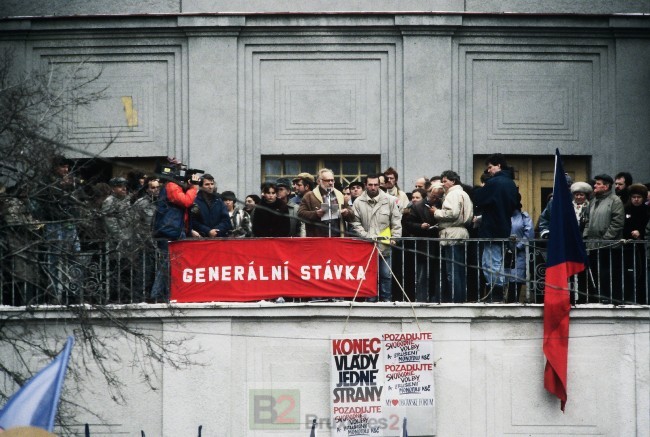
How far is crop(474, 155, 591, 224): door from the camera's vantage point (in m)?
33.0

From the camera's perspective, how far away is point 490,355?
2809 cm

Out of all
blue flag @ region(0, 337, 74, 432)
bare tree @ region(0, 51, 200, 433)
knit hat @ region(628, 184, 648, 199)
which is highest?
knit hat @ region(628, 184, 648, 199)

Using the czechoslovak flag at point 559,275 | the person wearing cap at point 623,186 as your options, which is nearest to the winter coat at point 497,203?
the czechoslovak flag at point 559,275

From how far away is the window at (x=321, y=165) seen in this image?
108 ft

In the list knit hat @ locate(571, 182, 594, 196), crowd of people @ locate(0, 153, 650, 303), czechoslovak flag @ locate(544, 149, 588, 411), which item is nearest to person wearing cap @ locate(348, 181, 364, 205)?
crowd of people @ locate(0, 153, 650, 303)

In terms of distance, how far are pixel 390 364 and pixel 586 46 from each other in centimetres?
797

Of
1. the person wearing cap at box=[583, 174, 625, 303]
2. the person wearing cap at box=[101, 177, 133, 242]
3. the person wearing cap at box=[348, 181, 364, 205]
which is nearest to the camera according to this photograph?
the person wearing cap at box=[101, 177, 133, 242]

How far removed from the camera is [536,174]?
33125mm

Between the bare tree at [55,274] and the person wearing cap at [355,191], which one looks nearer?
the bare tree at [55,274]

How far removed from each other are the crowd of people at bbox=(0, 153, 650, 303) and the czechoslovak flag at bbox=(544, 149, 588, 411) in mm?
443

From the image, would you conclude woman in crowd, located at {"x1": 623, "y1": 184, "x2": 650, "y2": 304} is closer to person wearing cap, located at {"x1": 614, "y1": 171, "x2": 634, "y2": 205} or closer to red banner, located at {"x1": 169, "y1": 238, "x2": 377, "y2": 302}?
person wearing cap, located at {"x1": 614, "y1": 171, "x2": 634, "y2": 205}

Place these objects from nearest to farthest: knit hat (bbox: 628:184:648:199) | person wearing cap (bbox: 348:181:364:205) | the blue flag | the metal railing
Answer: the blue flag
knit hat (bbox: 628:184:648:199)
the metal railing
person wearing cap (bbox: 348:181:364:205)

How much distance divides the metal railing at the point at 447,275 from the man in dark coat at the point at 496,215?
32mm

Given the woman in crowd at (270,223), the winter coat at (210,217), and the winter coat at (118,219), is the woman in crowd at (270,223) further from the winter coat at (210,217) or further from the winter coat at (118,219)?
the winter coat at (118,219)
